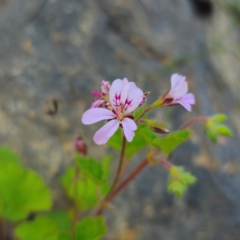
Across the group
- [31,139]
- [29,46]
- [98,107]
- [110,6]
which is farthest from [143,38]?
[98,107]

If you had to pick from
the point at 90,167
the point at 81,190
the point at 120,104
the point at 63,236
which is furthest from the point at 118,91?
the point at 81,190

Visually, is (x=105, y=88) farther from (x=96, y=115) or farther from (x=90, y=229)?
(x=90, y=229)

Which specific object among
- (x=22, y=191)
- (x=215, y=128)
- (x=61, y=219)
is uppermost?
(x=22, y=191)

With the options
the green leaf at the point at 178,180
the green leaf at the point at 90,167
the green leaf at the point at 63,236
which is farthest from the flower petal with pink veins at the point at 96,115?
the green leaf at the point at 63,236

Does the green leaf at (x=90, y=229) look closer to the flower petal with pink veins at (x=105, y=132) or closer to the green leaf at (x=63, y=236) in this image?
the green leaf at (x=63, y=236)

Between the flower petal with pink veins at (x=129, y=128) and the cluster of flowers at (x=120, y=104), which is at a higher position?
the cluster of flowers at (x=120, y=104)

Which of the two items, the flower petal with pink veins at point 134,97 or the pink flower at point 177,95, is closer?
the flower petal with pink veins at point 134,97

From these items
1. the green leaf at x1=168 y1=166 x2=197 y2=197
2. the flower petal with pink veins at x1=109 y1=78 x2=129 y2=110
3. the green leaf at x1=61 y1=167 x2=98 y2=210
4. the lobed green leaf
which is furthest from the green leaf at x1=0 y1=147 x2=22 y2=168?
the flower petal with pink veins at x1=109 y1=78 x2=129 y2=110
